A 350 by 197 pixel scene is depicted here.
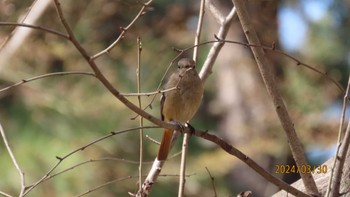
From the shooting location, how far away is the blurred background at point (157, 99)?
7.41 meters

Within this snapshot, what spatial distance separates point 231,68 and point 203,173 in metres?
1.34

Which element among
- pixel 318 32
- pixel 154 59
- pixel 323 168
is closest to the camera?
pixel 323 168

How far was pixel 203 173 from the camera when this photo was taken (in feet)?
28.6

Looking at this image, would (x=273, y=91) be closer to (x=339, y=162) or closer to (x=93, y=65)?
(x=339, y=162)

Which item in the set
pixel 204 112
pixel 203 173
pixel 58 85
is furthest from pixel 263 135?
pixel 58 85

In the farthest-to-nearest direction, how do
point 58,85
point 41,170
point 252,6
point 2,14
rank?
point 58,85 < point 252,6 < point 41,170 < point 2,14

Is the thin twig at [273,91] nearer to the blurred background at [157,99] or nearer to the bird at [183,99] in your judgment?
the bird at [183,99]

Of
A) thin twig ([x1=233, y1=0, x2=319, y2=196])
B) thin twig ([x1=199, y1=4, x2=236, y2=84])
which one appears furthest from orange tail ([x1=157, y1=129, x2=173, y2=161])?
thin twig ([x1=233, y1=0, x2=319, y2=196])

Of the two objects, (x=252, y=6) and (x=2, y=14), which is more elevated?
(x=252, y=6)

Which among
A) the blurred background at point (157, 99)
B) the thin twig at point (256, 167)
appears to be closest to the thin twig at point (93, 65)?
the thin twig at point (256, 167)

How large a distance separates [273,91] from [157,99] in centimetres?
538

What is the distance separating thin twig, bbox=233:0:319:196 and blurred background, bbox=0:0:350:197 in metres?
3.90

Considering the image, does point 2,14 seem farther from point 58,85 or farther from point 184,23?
point 184,23

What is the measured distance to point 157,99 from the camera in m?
8.22
